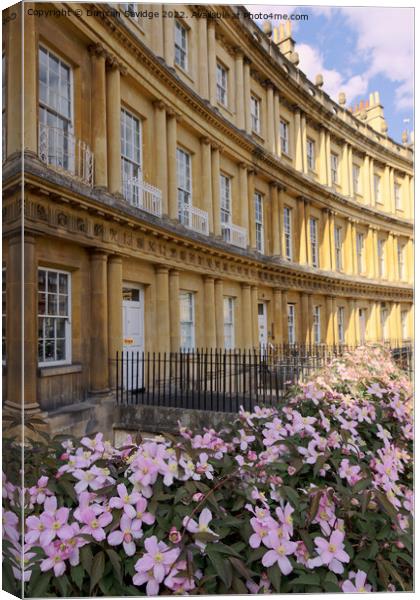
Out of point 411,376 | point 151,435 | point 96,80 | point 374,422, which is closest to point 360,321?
point 411,376

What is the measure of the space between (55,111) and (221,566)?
2600 mm

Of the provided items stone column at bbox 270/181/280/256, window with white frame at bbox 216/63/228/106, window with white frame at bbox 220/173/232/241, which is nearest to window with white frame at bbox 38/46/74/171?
window with white frame at bbox 216/63/228/106

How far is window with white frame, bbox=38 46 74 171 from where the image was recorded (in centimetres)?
243

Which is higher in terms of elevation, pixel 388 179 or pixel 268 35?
pixel 268 35

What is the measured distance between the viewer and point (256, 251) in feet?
11.5

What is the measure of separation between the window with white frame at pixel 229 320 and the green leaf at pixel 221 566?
186cm

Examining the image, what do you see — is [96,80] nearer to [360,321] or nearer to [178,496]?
[178,496]

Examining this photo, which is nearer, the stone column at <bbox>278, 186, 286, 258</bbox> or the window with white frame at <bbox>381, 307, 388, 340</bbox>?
the window with white frame at <bbox>381, 307, 388, 340</bbox>

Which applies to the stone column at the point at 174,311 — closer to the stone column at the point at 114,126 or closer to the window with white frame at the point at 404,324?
the stone column at the point at 114,126

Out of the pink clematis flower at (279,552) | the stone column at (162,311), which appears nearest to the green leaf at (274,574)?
the pink clematis flower at (279,552)

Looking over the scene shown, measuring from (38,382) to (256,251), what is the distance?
2031 mm

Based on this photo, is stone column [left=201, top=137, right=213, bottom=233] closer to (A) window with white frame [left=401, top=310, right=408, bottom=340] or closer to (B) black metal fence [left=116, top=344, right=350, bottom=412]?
(B) black metal fence [left=116, top=344, right=350, bottom=412]

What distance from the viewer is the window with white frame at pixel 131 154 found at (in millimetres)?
2863

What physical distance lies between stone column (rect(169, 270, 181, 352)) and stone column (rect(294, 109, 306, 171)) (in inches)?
63.2
